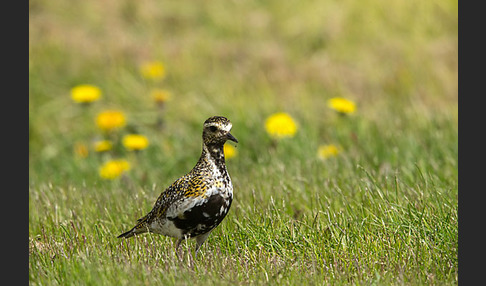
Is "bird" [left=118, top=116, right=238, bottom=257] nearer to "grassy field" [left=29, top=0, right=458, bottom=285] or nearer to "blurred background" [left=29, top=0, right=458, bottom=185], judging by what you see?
"grassy field" [left=29, top=0, right=458, bottom=285]

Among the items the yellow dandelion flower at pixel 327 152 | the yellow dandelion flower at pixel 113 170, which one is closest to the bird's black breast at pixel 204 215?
the yellow dandelion flower at pixel 113 170

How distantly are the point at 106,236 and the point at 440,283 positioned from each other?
2602 millimetres

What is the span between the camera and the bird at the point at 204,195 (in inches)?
175

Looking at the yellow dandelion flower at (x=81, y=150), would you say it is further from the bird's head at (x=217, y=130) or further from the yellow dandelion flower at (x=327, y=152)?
the bird's head at (x=217, y=130)

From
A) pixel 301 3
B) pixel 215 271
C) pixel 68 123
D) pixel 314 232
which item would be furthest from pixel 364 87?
pixel 215 271

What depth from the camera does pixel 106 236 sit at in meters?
5.21

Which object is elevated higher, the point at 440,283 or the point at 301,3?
the point at 301,3

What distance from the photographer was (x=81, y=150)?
9.41 m

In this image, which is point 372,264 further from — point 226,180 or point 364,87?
point 364,87

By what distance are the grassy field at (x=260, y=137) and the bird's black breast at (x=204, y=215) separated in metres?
0.22

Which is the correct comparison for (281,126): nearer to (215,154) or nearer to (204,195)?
(215,154)

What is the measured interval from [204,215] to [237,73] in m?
7.37

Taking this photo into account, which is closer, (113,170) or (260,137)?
(113,170)

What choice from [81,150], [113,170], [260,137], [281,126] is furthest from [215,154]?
[81,150]
